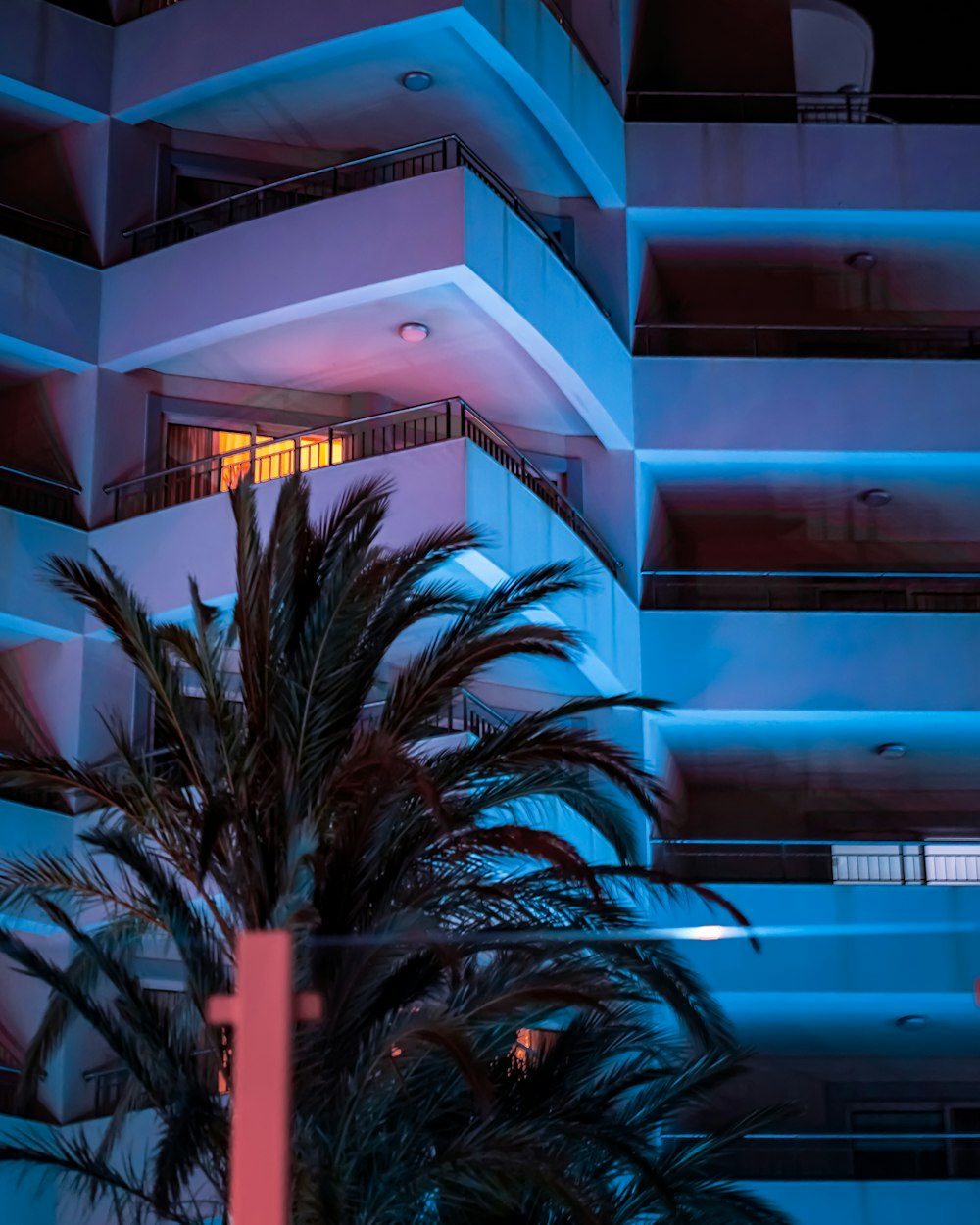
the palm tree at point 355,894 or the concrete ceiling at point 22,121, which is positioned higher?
the concrete ceiling at point 22,121

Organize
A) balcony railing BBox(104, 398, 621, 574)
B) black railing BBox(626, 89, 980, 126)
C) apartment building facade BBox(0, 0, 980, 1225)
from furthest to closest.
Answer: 1. black railing BBox(626, 89, 980, 126)
2. balcony railing BBox(104, 398, 621, 574)
3. apartment building facade BBox(0, 0, 980, 1225)

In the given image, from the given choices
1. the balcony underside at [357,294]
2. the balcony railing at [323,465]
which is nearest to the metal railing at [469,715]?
the balcony railing at [323,465]

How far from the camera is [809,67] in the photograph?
26922 millimetres

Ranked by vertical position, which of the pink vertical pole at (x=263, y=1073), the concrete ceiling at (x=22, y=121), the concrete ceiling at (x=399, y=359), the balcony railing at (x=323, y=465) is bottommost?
the pink vertical pole at (x=263, y=1073)

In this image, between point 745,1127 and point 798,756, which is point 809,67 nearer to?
point 798,756

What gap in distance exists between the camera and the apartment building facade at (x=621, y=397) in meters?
18.9

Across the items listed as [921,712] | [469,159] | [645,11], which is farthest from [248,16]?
[921,712]

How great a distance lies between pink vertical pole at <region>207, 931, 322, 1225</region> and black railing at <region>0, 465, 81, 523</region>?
15.8 metres

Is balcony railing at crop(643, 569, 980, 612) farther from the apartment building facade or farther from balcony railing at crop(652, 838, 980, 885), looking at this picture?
balcony railing at crop(652, 838, 980, 885)

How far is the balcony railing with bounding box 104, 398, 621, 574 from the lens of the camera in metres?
19.5

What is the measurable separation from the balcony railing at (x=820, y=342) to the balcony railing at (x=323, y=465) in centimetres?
390

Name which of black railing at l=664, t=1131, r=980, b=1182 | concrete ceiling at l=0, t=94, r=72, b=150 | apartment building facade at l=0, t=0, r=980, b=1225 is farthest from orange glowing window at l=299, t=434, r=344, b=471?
black railing at l=664, t=1131, r=980, b=1182

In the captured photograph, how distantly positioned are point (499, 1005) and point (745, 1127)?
4448mm

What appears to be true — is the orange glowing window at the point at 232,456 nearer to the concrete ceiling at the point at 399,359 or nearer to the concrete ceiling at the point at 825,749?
A: the concrete ceiling at the point at 399,359
